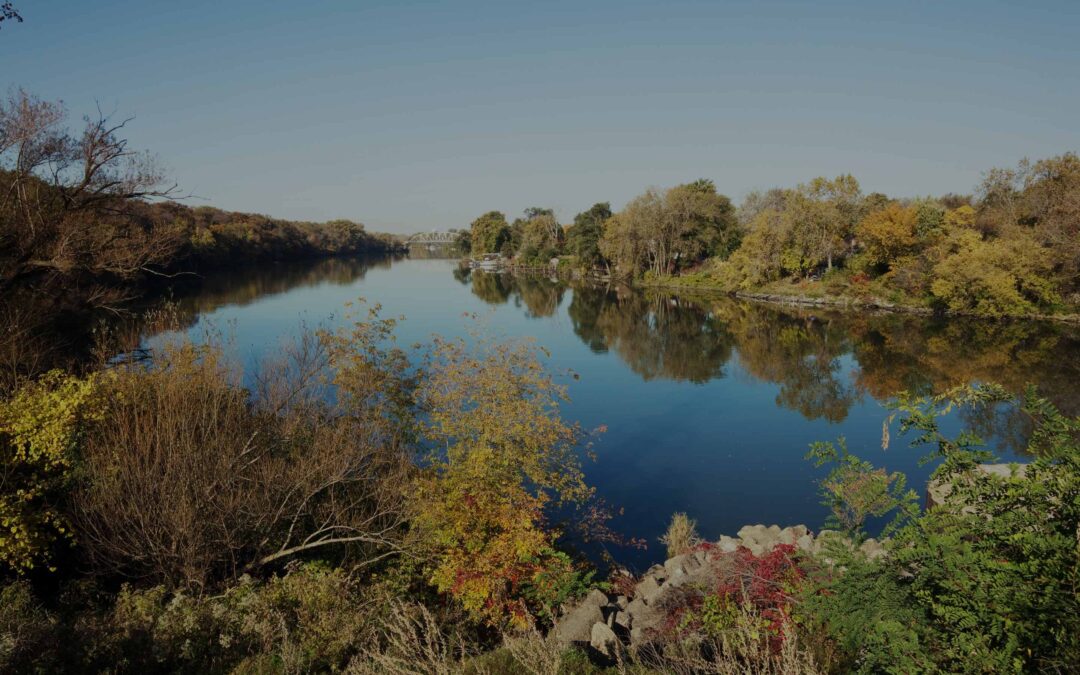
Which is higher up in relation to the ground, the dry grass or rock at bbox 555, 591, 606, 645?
rock at bbox 555, 591, 606, 645

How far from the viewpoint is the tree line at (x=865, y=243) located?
43406 mm

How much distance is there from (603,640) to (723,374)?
2657 centimetres

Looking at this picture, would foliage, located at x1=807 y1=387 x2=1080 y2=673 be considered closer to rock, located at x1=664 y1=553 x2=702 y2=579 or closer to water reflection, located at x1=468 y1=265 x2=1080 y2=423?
rock, located at x1=664 y1=553 x2=702 y2=579

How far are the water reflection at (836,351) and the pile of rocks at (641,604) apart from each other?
15.6 m

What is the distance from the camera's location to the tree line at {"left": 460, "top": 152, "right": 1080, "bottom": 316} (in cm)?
4341

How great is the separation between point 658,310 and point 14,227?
48626 millimetres

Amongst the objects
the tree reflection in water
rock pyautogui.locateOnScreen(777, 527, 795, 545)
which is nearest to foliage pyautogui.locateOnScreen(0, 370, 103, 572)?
rock pyautogui.locateOnScreen(777, 527, 795, 545)

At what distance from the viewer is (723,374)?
1320 inches

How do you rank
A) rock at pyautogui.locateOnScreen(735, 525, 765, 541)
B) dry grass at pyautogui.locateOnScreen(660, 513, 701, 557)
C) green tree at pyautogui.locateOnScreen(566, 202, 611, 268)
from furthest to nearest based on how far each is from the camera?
1. green tree at pyautogui.locateOnScreen(566, 202, 611, 268)
2. rock at pyautogui.locateOnScreen(735, 525, 765, 541)
3. dry grass at pyautogui.locateOnScreen(660, 513, 701, 557)

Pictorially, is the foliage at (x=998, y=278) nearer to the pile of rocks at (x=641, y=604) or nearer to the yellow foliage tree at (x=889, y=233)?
the yellow foliage tree at (x=889, y=233)

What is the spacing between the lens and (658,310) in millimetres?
56188

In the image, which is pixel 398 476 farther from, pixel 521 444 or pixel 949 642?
pixel 949 642

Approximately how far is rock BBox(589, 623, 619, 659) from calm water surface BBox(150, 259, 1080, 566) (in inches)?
199

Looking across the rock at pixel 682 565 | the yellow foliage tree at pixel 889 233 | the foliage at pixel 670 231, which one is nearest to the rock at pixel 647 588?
the rock at pixel 682 565
